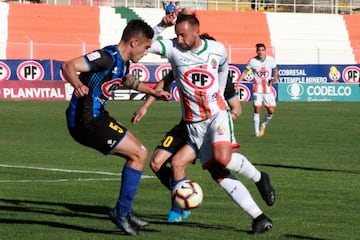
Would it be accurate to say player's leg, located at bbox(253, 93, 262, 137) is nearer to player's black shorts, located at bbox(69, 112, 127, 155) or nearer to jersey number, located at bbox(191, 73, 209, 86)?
jersey number, located at bbox(191, 73, 209, 86)

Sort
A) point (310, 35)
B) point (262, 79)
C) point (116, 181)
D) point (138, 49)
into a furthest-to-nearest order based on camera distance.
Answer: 1. point (310, 35)
2. point (262, 79)
3. point (116, 181)
4. point (138, 49)

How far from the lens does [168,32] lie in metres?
59.9

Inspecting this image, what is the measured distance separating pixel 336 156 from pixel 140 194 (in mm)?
8056

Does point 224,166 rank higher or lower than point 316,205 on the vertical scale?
higher

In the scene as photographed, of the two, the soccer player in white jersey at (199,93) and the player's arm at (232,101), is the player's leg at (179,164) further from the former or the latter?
the player's arm at (232,101)

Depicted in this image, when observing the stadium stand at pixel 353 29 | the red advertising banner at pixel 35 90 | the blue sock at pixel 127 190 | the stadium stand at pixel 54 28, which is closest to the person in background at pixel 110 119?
the blue sock at pixel 127 190

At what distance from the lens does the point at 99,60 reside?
10.4 meters

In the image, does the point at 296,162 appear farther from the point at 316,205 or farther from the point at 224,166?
the point at 224,166

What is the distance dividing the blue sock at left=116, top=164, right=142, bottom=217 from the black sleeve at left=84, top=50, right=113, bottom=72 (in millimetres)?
1131

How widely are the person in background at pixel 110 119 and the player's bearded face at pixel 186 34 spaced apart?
1.53ft

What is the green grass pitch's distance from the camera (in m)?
11.0

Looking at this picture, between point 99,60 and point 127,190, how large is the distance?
4.64ft

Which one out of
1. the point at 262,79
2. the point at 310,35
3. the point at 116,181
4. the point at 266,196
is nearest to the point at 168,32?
the point at 310,35

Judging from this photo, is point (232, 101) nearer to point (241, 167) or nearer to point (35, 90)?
point (241, 167)
